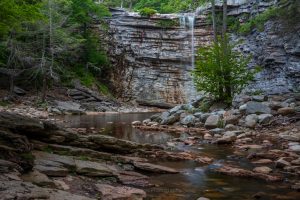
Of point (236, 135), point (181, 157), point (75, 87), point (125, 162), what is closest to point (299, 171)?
point (181, 157)

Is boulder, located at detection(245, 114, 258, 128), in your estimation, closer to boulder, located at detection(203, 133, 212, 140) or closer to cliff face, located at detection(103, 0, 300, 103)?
boulder, located at detection(203, 133, 212, 140)

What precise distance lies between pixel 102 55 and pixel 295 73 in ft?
57.0

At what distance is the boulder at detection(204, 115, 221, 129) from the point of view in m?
12.5

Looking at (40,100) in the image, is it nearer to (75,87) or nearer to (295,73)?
(75,87)

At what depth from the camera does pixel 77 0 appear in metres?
30.4

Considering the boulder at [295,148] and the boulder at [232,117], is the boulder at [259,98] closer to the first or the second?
the boulder at [232,117]

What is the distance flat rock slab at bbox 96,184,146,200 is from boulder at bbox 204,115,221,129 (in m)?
7.68

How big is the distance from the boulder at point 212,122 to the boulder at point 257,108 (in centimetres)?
118

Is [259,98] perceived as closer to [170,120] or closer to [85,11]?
[170,120]

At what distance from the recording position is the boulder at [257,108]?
41.3ft

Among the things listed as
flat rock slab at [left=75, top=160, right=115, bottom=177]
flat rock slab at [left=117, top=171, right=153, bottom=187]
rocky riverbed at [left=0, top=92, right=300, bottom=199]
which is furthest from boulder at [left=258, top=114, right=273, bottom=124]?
flat rock slab at [left=75, top=160, right=115, bottom=177]

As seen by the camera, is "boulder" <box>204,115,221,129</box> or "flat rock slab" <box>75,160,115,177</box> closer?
"flat rock slab" <box>75,160,115,177</box>

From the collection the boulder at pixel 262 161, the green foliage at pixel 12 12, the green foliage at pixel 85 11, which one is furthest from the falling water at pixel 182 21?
the boulder at pixel 262 161

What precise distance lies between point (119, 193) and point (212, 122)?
8128 millimetres
